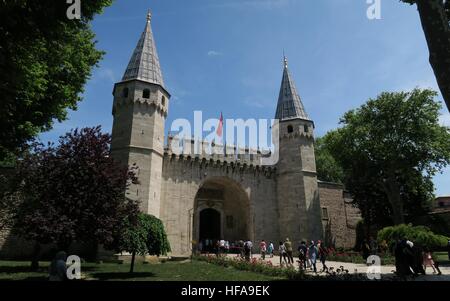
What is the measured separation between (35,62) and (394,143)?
21.9 m

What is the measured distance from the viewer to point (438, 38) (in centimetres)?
661

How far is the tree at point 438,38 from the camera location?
20.9 ft

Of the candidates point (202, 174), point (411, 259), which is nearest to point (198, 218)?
point (202, 174)

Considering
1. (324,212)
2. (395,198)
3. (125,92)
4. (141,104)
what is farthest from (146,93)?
(395,198)

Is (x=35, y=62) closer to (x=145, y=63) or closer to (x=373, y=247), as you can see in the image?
(x=145, y=63)

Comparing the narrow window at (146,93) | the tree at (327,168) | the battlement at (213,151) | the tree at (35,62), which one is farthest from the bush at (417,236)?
the tree at (327,168)

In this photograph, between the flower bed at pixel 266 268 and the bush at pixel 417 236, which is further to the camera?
the bush at pixel 417 236

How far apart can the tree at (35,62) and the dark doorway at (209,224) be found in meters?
13.5

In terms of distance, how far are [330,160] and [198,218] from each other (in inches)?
884

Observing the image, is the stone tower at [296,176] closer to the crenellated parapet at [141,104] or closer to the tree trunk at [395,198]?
the tree trunk at [395,198]

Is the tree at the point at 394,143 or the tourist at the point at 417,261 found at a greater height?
the tree at the point at 394,143
